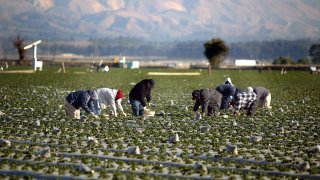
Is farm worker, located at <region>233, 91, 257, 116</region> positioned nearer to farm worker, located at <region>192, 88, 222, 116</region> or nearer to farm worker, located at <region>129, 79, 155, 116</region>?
farm worker, located at <region>192, 88, 222, 116</region>

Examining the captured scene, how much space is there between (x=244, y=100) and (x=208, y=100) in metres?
1.60

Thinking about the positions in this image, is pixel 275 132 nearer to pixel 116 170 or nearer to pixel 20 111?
pixel 116 170

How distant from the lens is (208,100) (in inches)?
941

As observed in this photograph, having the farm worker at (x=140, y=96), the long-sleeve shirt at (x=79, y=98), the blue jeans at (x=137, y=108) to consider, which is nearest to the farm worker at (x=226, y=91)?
the farm worker at (x=140, y=96)

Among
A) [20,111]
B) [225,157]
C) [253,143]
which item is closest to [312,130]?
[253,143]

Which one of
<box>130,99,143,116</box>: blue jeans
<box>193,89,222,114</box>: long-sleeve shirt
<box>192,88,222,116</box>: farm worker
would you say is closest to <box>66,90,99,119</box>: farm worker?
<box>130,99,143,116</box>: blue jeans

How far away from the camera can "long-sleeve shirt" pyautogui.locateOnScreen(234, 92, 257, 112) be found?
2445 centimetres

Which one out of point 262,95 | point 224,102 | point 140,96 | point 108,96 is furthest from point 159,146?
point 262,95

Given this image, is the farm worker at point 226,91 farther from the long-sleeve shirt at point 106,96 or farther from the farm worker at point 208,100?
the long-sleeve shirt at point 106,96

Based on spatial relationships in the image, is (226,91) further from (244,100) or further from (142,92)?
(142,92)

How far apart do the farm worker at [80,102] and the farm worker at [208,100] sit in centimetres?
391

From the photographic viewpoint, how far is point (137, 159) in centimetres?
1423

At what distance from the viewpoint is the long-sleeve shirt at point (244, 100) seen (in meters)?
24.5

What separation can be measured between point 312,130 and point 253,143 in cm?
415
